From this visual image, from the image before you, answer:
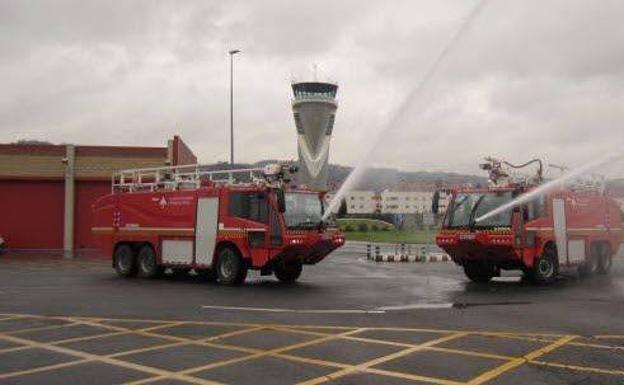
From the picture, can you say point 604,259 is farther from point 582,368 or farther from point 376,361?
point 376,361

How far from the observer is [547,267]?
62.7ft

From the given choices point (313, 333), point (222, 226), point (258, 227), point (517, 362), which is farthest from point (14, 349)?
point (222, 226)

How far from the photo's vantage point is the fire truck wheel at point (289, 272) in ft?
65.0

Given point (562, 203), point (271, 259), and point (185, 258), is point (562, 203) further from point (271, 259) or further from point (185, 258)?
point (185, 258)

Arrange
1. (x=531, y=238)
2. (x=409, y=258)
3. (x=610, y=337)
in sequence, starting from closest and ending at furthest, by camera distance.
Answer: (x=610, y=337) → (x=531, y=238) → (x=409, y=258)

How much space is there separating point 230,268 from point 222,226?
1.07 m

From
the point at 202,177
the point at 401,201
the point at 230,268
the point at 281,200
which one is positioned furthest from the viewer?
the point at 401,201

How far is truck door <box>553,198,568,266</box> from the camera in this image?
1923 cm

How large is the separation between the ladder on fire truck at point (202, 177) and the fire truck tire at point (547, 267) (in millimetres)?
6540

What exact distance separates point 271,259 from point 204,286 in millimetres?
1901

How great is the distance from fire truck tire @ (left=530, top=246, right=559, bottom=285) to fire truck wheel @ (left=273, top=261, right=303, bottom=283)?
236 inches

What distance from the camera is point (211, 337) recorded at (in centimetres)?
1064

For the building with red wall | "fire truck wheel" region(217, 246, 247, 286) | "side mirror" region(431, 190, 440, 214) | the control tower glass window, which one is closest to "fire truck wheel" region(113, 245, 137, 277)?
"fire truck wheel" region(217, 246, 247, 286)

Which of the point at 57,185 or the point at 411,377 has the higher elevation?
the point at 57,185
